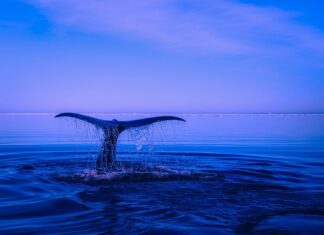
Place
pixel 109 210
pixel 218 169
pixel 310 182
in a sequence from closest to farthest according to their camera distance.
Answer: pixel 109 210 < pixel 310 182 < pixel 218 169

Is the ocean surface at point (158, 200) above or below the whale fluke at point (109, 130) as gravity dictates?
below

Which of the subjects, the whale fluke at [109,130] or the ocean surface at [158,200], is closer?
the ocean surface at [158,200]

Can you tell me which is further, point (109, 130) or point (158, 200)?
point (109, 130)

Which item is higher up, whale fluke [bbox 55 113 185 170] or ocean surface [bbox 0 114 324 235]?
whale fluke [bbox 55 113 185 170]

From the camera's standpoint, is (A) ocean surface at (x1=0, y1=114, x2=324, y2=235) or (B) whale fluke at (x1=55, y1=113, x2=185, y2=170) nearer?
(A) ocean surface at (x1=0, y1=114, x2=324, y2=235)

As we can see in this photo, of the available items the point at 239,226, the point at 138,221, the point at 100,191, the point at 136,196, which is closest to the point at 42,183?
the point at 100,191

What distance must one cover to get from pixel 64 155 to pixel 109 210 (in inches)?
371

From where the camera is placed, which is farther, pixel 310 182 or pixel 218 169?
pixel 218 169

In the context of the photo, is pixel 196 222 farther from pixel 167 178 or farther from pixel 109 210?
pixel 167 178

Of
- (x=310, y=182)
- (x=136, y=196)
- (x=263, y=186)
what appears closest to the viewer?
(x=136, y=196)

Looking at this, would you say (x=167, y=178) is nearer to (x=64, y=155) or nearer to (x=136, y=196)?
(x=136, y=196)

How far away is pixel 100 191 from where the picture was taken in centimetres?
754

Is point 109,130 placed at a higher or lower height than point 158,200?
higher

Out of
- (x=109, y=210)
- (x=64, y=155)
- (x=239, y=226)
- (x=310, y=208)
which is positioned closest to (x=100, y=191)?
(x=109, y=210)
